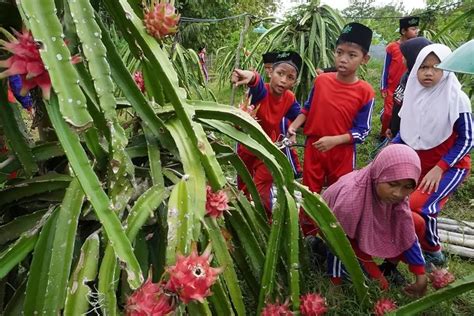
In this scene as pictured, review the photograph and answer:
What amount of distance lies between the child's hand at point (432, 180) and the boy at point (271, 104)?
720 mm

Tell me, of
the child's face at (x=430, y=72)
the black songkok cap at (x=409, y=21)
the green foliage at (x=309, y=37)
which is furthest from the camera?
the black songkok cap at (x=409, y=21)

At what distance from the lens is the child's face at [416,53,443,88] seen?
2.27 m

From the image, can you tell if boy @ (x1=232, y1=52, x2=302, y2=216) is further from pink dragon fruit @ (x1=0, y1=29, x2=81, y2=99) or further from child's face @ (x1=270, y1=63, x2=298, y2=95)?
pink dragon fruit @ (x1=0, y1=29, x2=81, y2=99)

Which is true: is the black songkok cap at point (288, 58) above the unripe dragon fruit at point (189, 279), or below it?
above

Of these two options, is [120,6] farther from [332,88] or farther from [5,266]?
[332,88]

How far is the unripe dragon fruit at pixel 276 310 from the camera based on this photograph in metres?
1.33

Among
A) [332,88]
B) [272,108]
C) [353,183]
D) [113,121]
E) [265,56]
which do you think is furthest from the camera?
[265,56]

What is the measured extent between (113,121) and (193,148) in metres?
0.26

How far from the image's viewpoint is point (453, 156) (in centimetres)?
212

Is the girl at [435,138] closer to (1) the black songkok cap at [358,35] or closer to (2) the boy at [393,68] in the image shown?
(1) the black songkok cap at [358,35]

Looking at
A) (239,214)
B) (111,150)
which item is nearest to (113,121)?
(111,150)

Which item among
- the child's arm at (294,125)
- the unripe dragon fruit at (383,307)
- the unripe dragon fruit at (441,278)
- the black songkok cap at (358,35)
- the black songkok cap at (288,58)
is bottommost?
the unripe dragon fruit at (441,278)

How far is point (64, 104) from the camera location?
83 cm

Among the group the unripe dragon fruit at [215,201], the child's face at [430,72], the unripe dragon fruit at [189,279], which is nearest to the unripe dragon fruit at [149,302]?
the unripe dragon fruit at [189,279]
